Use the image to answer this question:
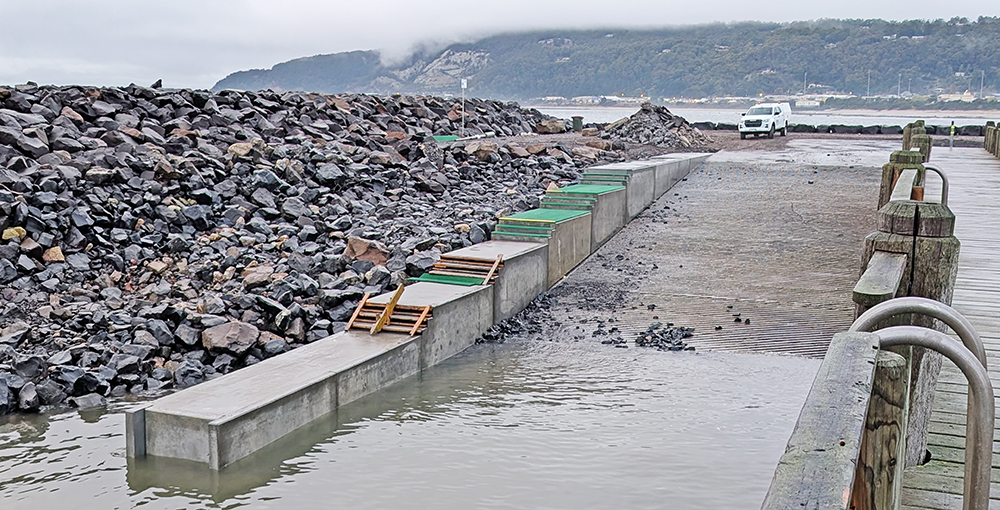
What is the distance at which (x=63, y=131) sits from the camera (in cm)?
1600

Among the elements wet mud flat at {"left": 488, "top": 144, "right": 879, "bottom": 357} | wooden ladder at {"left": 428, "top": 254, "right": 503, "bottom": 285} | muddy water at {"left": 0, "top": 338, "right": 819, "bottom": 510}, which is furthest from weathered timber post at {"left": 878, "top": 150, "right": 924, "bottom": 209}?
wooden ladder at {"left": 428, "top": 254, "right": 503, "bottom": 285}

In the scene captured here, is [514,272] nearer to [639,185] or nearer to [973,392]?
[639,185]

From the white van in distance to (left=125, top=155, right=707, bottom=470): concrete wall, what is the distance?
2715 centimetres

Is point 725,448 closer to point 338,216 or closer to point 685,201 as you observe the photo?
point 338,216

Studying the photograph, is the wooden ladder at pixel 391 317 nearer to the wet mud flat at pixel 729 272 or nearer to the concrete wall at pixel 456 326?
the concrete wall at pixel 456 326

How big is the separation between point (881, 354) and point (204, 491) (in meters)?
4.90

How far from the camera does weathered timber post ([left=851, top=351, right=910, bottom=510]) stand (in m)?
2.64

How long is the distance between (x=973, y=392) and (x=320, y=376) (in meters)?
5.62

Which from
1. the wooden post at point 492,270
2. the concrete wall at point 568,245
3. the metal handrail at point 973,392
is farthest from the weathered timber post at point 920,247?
the concrete wall at point 568,245

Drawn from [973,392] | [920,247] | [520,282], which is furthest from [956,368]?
[520,282]

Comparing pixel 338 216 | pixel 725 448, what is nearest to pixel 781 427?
pixel 725 448

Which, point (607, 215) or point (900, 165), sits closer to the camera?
point (900, 165)

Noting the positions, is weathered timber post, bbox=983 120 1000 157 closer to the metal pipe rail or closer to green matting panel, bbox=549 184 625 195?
green matting panel, bbox=549 184 625 195

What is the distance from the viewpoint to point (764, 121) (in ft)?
125
